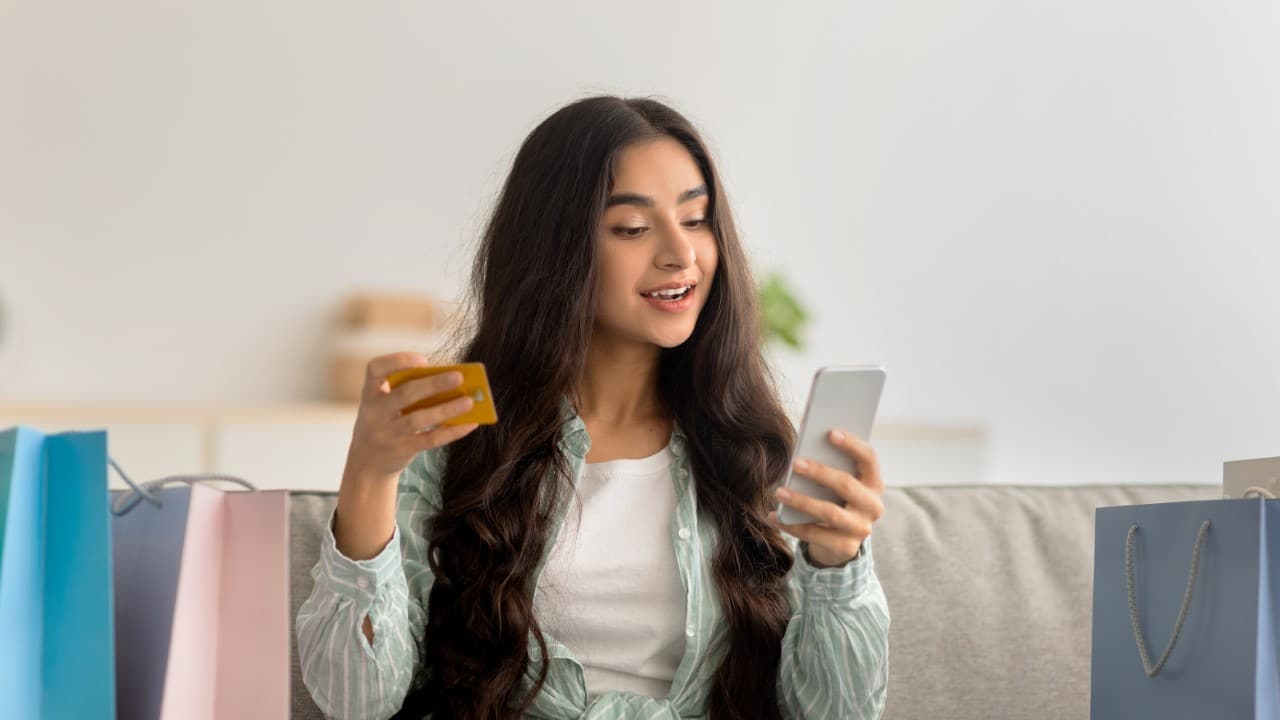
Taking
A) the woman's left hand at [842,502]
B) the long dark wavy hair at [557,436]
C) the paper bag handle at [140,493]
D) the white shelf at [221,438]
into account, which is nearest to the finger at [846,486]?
the woman's left hand at [842,502]

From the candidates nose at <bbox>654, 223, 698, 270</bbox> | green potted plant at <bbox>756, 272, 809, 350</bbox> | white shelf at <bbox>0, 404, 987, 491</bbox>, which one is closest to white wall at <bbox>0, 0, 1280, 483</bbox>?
green potted plant at <bbox>756, 272, 809, 350</bbox>

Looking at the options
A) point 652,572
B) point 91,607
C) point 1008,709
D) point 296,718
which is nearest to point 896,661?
point 1008,709

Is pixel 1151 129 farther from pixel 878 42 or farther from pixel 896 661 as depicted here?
pixel 896 661

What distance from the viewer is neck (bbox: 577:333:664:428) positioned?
1536 mm

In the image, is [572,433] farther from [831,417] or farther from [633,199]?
[831,417]

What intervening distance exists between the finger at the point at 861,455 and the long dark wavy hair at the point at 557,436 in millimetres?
281

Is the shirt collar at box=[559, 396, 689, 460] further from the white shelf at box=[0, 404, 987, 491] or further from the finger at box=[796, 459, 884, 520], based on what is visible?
the white shelf at box=[0, 404, 987, 491]

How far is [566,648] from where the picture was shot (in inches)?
54.7

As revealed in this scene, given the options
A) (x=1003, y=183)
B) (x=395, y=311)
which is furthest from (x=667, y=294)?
(x=1003, y=183)

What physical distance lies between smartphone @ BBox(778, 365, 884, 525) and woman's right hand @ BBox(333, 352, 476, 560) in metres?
0.31

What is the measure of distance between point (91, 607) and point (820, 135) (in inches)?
155

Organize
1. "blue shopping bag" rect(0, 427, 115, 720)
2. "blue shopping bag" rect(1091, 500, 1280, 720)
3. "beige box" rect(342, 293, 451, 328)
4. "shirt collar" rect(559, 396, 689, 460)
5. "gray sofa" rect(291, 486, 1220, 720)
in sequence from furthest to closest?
"beige box" rect(342, 293, 451, 328)
"gray sofa" rect(291, 486, 1220, 720)
"shirt collar" rect(559, 396, 689, 460)
"blue shopping bag" rect(1091, 500, 1280, 720)
"blue shopping bag" rect(0, 427, 115, 720)

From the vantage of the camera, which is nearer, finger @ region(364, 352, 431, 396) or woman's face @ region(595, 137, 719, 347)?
finger @ region(364, 352, 431, 396)

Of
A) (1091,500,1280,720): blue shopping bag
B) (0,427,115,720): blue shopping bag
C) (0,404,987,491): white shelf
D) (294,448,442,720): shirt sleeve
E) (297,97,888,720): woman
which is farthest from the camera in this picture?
(0,404,987,491): white shelf
